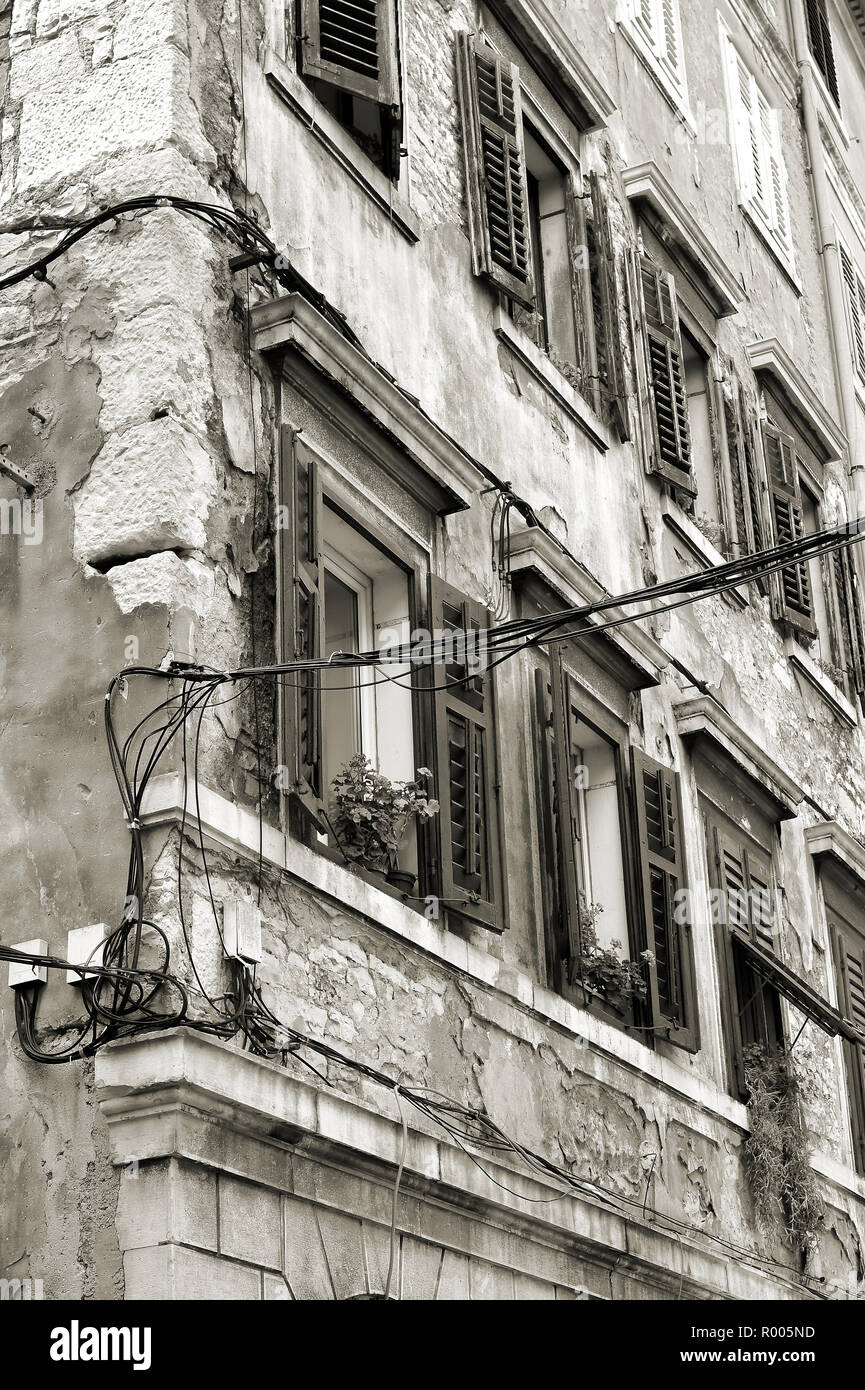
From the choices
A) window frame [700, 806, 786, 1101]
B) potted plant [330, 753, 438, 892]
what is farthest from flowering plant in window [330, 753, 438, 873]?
window frame [700, 806, 786, 1101]

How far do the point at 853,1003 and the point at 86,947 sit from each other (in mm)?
7404

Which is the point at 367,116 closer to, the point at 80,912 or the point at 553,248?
the point at 553,248

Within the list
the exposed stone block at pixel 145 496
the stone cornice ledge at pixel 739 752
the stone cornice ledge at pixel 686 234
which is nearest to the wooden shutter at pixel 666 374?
the stone cornice ledge at pixel 686 234

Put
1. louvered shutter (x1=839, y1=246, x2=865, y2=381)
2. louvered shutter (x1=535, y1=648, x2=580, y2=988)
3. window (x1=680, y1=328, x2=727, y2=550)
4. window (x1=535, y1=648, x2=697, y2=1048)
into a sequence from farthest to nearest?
louvered shutter (x1=839, y1=246, x2=865, y2=381), window (x1=680, y1=328, x2=727, y2=550), window (x1=535, y1=648, x2=697, y2=1048), louvered shutter (x1=535, y1=648, x2=580, y2=988)

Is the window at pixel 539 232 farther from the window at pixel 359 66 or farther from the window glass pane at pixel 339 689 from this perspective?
the window glass pane at pixel 339 689

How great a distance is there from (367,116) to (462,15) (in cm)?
152

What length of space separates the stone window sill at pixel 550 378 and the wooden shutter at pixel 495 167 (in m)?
0.16

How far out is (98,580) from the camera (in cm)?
688

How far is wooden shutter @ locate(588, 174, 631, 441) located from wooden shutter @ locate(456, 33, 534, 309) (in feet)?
3.28

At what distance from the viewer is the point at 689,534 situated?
11.6 m

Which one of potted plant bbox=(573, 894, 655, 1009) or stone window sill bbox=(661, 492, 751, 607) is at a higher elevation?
stone window sill bbox=(661, 492, 751, 607)

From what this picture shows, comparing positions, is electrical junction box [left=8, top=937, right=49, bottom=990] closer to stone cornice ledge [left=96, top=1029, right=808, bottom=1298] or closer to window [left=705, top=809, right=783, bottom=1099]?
stone cornice ledge [left=96, top=1029, right=808, bottom=1298]

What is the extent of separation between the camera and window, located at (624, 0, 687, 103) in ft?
42.1
